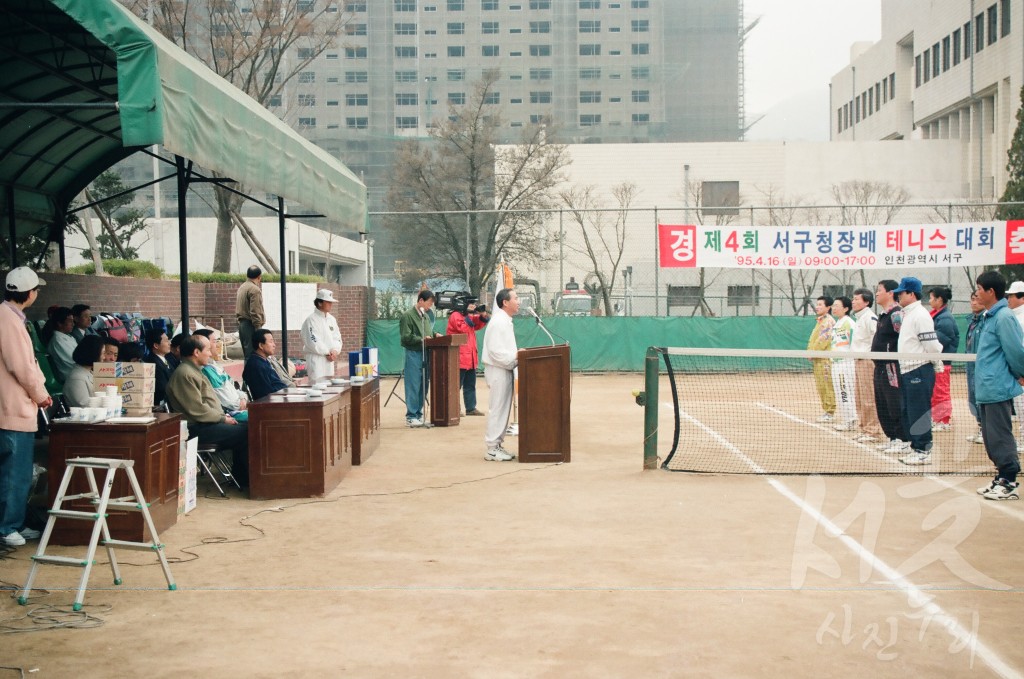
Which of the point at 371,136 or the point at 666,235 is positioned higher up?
the point at 371,136

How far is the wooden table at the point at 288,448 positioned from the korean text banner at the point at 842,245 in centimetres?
1484

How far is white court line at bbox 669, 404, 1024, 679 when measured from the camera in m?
4.63

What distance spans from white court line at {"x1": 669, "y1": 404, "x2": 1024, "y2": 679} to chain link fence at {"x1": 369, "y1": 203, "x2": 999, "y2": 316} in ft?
56.5

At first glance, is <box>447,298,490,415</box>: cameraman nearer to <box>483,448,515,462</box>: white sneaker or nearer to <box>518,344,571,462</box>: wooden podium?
<box>483,448,515,462</box>: white sneaker

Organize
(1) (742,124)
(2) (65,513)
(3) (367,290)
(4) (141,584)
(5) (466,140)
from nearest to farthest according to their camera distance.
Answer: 1. (2) (65,513)
2. (4) (141,584)
3. (3) (367,290)
4. (5) (466,140)
5. (1) (742,124)

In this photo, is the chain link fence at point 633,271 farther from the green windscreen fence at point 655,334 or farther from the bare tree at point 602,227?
the green windscreen fence at point 655,334

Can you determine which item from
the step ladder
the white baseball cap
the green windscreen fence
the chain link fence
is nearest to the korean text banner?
the green windscreen fence

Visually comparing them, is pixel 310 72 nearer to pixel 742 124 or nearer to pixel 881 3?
pixel 742 124

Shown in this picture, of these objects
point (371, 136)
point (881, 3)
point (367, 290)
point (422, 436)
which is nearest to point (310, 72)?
point (371, 136)

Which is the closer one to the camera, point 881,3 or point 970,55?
point 970,55

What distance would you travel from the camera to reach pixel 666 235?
882 inches

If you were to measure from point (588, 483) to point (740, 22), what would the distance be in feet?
187

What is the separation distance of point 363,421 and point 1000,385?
20.7ft

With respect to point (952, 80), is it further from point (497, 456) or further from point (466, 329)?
point (497, 456)
